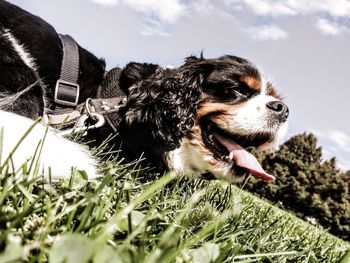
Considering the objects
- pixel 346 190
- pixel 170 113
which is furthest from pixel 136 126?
Answer: pixel 346 190

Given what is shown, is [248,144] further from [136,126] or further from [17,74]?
[17,74]

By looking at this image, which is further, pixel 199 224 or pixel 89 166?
pixel 89 166

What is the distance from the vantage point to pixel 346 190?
37.3m

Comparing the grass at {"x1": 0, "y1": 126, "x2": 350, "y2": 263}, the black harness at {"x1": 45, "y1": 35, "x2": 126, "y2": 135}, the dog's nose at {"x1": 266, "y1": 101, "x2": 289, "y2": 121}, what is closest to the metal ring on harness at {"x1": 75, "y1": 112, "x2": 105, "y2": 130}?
the black harness at {"x1": 45, "y1": 35, "x2": 126, "y2": 135}

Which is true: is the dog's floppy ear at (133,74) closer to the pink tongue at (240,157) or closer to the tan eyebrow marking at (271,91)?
the pink tongue at (240,157)

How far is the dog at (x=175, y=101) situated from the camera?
3.38 meters

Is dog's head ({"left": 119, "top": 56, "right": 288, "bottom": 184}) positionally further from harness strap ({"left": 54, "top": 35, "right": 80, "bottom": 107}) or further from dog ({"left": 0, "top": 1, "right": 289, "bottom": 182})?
harness strap ({"left": 54, "top": 35, "right": 80, "bottom": 107})

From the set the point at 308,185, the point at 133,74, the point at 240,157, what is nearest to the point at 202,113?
the point at 240,157

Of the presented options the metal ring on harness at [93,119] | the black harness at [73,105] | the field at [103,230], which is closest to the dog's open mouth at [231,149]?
the black harness at [73,105]

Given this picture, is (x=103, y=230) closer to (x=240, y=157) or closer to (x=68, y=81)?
(x=68, y=81)

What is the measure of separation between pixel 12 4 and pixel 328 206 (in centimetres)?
3663

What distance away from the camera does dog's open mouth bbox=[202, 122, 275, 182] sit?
402 cm

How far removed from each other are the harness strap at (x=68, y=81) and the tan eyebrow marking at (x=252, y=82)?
5.13 feet

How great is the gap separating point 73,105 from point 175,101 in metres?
0.94
